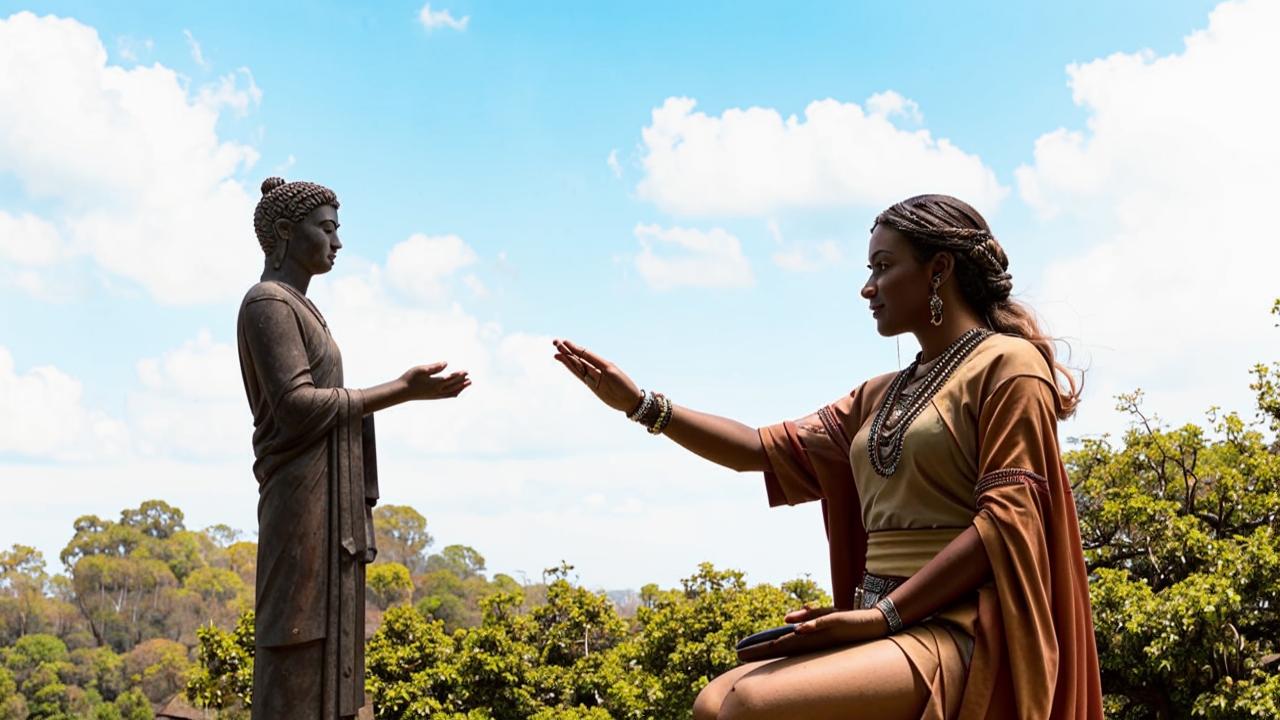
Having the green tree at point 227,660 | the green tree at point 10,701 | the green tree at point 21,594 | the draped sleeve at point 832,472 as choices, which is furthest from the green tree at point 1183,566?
the green tree at point 21,594

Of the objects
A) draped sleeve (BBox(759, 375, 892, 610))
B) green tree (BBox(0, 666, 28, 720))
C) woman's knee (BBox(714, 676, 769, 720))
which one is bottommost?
woman's knee (BBox(714, 676, 769, 720))

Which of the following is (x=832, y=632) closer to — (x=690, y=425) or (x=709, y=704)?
(x=709, y=704)

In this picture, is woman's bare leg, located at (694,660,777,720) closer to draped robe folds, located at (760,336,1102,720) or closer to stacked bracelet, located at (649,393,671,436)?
draped robe folds, located at (760,336,1102,720)

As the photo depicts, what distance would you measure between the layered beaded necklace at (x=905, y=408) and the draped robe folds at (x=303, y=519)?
2215 millimetres

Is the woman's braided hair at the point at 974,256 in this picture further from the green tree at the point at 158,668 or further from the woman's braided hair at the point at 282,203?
the green tree at the point at 158,668

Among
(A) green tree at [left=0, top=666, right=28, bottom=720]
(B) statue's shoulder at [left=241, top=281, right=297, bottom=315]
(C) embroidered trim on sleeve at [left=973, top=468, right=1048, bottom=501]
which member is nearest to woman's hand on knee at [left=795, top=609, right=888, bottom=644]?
(C) embroidered trim on sleeve at [left=973, top=468, right=1048, bottom=501]

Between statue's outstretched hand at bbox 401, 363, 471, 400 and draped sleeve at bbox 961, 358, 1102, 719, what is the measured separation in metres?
2.26

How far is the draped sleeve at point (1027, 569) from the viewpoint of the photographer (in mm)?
3424

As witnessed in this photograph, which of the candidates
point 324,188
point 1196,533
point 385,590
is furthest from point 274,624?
point 385,590

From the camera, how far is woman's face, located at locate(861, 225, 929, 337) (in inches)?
154

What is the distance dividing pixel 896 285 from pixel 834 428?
0.67 metres

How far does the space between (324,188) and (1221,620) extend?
1135cm

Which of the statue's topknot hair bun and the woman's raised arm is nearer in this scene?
the woman's raised arm

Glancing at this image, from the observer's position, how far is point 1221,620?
13.2 m
